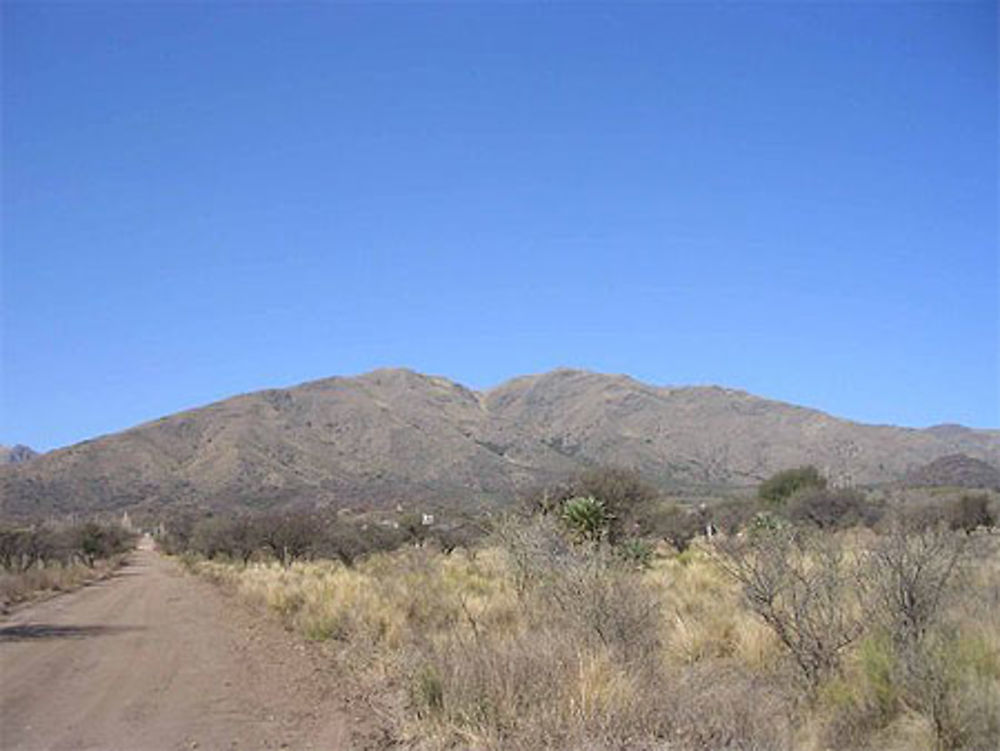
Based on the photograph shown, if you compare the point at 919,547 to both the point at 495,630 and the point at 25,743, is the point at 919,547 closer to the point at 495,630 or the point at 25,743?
the point at 495,630

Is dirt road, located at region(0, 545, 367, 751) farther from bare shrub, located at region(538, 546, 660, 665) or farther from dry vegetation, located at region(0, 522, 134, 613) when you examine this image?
dry vegetation, located at region(0, 522, 134, 613)

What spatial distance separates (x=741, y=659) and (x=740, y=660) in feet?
0.10

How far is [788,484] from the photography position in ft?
184

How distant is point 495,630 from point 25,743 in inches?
260

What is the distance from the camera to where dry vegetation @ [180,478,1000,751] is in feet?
28.3

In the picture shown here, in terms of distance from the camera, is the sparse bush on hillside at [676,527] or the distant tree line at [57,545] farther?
the distant tree line at [57,545]

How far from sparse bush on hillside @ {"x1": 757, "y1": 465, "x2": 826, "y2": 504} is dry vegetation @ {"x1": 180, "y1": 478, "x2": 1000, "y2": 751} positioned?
4026 cm

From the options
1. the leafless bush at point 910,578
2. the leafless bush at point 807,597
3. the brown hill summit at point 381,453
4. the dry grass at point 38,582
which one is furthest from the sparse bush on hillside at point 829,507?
the brown hill summit at point 381,453

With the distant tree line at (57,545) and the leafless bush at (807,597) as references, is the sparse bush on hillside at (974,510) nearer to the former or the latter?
the leafless bush at (807,597)

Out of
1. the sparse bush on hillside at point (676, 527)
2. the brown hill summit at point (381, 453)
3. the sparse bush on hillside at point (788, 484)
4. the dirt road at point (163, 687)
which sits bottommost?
the dirt road at point (163, 687)

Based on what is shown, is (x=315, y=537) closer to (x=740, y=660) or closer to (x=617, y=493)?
(x=617, y=493)

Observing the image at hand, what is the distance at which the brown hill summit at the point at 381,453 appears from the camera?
12669 cm

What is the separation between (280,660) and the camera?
1720 centimetres

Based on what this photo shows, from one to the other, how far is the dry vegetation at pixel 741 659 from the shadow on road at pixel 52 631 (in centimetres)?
847
